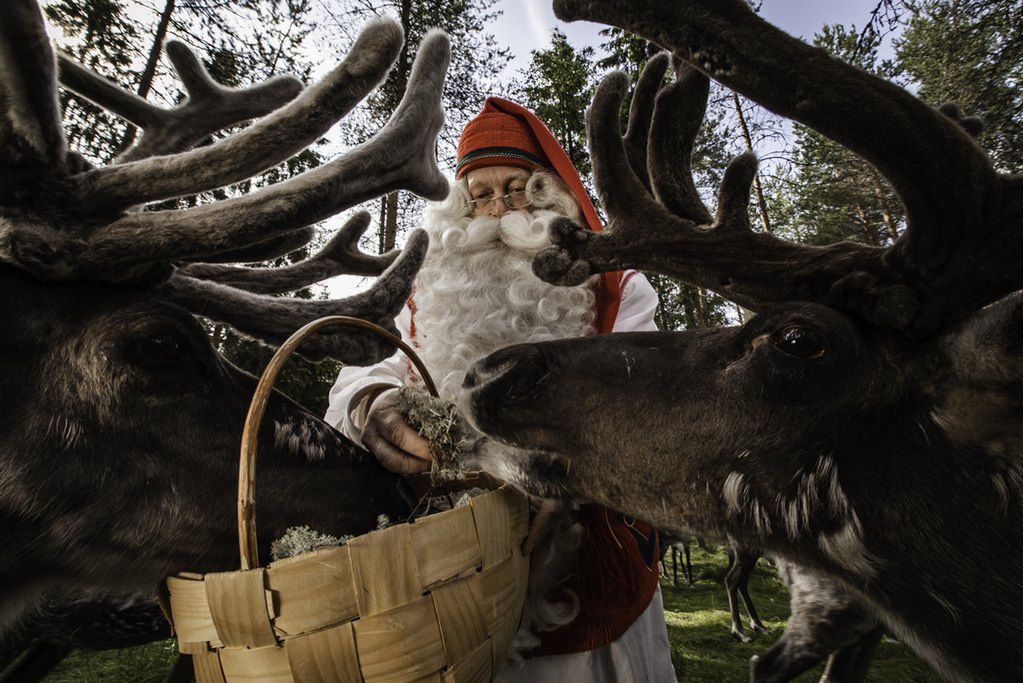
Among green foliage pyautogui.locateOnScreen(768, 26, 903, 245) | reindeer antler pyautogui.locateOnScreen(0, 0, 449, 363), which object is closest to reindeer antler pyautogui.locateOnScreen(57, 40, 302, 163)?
reindeer antler pyautogui.locateOnScreen(0, 0, 449, 363)

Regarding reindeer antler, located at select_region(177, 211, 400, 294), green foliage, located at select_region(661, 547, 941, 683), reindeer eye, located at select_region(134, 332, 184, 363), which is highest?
reindeer antler, located at select_region(177, 211, 400, 294)

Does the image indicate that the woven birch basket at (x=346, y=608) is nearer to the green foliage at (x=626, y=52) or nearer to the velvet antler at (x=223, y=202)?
the velvet antler at (x=223, y=202)

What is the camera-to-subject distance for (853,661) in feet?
12.3

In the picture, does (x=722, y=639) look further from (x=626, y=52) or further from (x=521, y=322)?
(x=626, y=52)

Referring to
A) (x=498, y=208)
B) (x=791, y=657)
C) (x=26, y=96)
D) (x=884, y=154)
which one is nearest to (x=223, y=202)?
(x=26, y=96)

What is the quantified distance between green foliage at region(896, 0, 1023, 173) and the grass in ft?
29.3

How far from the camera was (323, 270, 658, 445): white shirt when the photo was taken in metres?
2.91

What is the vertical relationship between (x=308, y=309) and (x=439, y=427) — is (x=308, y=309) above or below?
above

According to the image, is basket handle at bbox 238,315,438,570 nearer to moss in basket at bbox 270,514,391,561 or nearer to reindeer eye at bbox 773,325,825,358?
moss in basket at bbox 270,514,391,561

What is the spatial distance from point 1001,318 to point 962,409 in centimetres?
26

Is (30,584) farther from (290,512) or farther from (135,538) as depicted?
(290,512)

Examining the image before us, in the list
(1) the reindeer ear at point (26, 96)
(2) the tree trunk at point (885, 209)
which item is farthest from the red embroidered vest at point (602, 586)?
(2) the tree trunk at point (885, 209)

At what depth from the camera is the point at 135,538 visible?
1669 mm

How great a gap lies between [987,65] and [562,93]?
10464 mm
